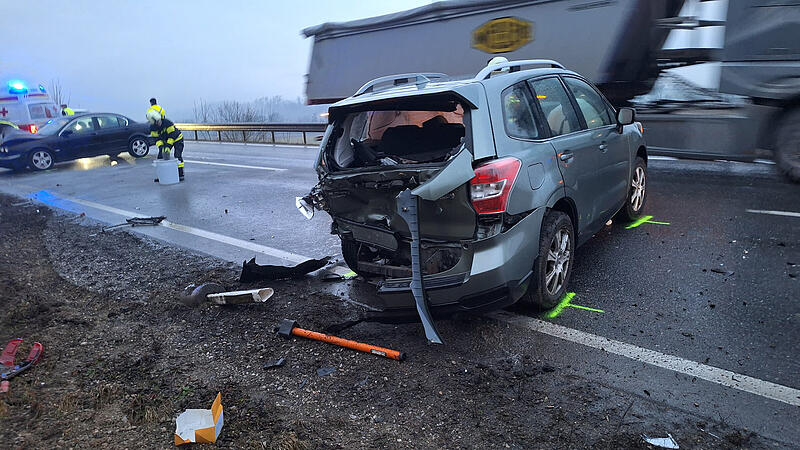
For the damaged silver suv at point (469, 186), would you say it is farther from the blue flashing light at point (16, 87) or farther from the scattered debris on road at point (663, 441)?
the blue flashing light at point (16, 87)

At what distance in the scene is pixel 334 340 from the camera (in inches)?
137

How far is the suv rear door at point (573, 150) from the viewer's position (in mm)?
3883

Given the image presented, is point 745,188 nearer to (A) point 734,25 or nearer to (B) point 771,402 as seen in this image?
(A) point 734,25

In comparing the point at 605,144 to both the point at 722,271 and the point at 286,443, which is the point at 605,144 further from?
the point at 286,443

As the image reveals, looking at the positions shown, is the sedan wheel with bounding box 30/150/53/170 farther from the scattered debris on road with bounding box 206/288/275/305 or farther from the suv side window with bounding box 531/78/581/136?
the suv side window with bounding box 531/78/581/136

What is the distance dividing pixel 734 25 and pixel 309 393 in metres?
7.06

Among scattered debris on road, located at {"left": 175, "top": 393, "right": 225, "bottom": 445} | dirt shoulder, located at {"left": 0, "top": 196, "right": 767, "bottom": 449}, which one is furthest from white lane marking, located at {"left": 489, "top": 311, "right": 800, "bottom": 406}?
scattered debris on road, located at {"left": 175, "top": 393, "right": 225, "bottom": 445}

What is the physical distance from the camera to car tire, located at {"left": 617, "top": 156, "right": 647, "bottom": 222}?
562 cm

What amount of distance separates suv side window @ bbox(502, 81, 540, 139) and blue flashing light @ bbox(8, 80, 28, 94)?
24.0m

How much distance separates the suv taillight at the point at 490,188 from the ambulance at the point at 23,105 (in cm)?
2263

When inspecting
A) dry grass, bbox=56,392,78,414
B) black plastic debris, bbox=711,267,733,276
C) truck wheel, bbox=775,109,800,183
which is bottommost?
dry grass, bbox=56,392,78,414

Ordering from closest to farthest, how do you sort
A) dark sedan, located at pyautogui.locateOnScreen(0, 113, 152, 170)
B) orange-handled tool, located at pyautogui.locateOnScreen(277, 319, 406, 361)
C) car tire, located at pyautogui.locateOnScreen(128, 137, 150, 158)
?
orange-handled tool, located at pyautogui.locateOnScreen(277, 319, 406, 361)
dark sedan, located at pyautogui.locateOnScreen(0, 113, 152, 170)
car tire, located at pyautogui.locateOnScreen(128, 137, 150, 158)

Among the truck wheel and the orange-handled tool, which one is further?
the truck wheel

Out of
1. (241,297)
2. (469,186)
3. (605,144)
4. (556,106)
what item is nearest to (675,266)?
(605,144)
